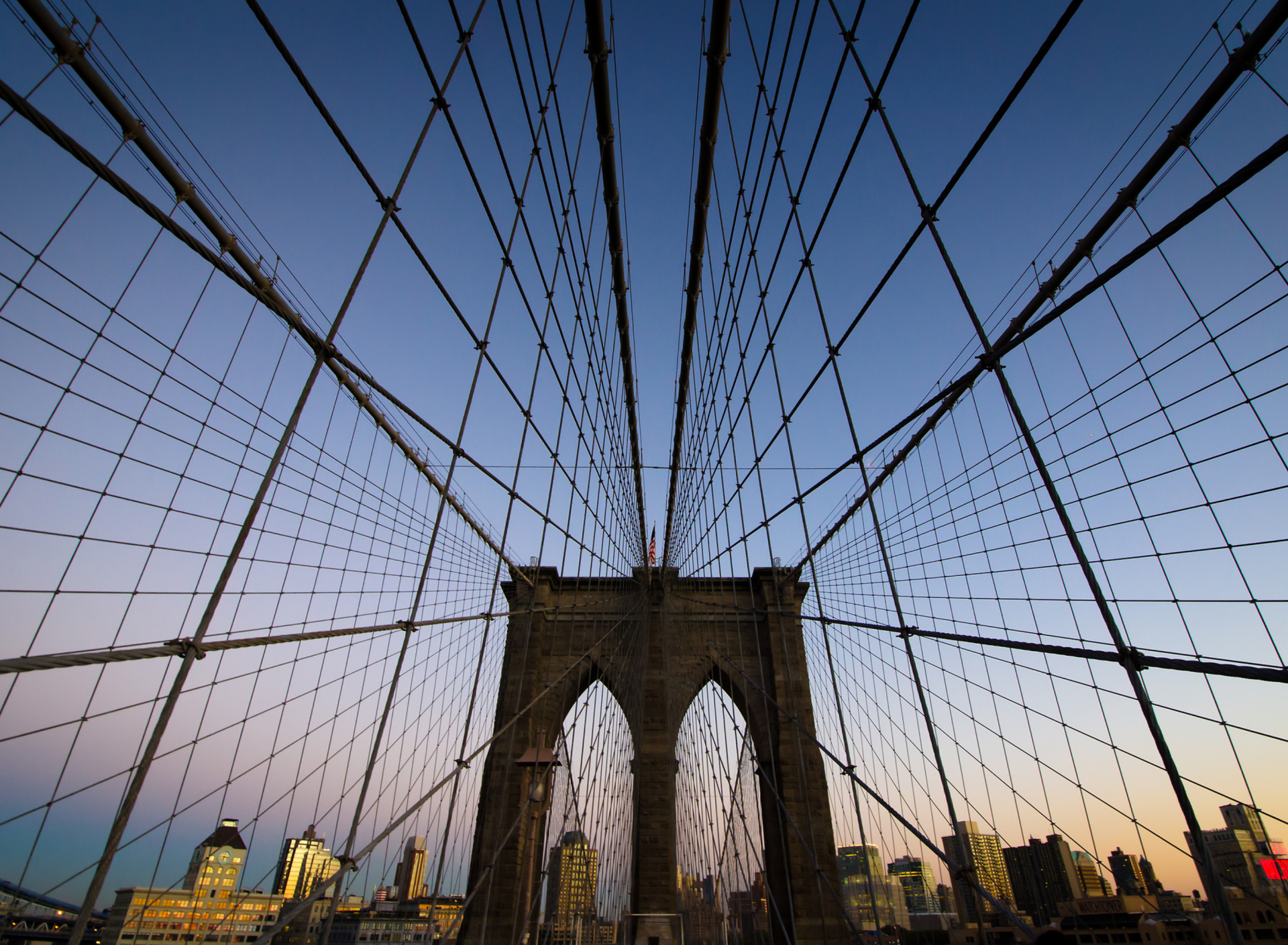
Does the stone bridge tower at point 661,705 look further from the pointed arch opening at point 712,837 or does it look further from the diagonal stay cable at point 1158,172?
the diagonal stay cable at point 1158,172

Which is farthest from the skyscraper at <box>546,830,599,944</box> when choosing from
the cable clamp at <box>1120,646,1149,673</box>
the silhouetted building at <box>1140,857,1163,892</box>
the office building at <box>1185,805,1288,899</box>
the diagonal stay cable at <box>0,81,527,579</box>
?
the cable clamp at <box>1120,646,1149,673</box>

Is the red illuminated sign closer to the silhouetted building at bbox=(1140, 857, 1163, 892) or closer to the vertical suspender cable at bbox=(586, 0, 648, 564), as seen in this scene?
the silhouetted building at bbox=(1140, 857, 1163, 892)

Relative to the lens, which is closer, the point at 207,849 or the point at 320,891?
the point at 320,891

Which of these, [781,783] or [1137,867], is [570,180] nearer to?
[1137,867]

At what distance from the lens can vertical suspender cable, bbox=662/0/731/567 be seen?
5.01 m

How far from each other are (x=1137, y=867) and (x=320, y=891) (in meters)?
4.62

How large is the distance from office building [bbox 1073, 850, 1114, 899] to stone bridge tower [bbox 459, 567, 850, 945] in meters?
8.38

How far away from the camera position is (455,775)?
4.21m

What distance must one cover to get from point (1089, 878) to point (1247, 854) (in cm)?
298

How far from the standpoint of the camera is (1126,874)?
3.45 m

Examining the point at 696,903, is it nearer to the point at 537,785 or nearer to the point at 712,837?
the point at 712,837

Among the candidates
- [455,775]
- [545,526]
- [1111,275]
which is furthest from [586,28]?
[455,775]

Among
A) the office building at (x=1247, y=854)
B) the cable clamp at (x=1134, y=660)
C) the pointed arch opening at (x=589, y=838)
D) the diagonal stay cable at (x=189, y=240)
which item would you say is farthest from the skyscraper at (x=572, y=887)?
the cable clamp at (x=1134, y=660)

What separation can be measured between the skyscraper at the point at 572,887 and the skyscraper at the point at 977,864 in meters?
5.94
